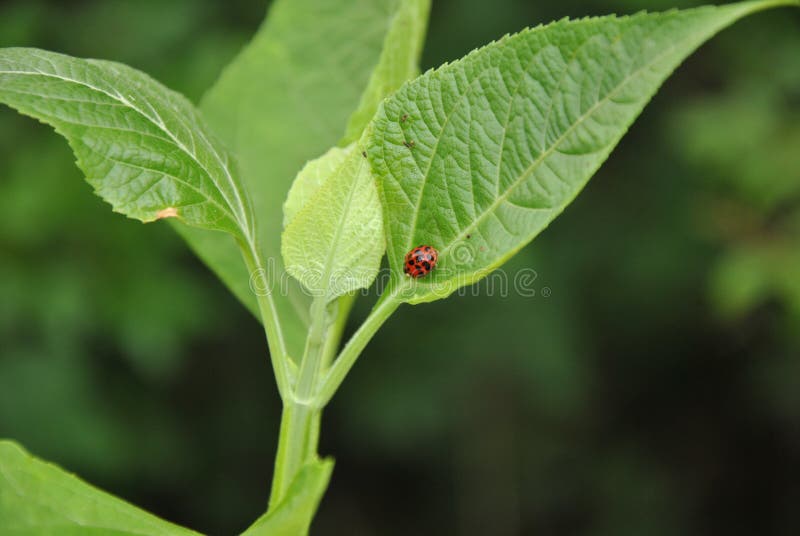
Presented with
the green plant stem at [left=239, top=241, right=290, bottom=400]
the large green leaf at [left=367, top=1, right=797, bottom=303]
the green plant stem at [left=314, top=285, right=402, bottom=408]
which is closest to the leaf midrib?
the large green leaf at [left=367, top=1, right=797, bottom=303]

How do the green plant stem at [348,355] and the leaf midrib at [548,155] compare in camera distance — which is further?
the green plant stem at [348,355]

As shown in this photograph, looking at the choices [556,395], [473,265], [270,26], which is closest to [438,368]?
[556,395]

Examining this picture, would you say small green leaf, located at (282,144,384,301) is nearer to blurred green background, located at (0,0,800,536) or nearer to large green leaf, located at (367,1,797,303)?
large green leaf, located at (367,1,797,303)

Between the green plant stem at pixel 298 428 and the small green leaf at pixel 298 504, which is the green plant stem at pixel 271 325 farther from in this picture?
the small green leaf at pixel 298 504

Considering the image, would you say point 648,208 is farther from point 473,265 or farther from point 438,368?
point 473,265

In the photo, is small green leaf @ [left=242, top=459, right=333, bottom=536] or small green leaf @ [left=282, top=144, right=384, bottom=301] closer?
small green leaf @ [left=242, top=459, right=333, bottom=536]

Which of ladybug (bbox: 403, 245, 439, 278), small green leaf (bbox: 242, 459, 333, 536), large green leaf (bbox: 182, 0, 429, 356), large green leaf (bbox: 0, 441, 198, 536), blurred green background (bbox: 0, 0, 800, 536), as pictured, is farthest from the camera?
blurred green background (bbox: 0, 0, 800, 536)

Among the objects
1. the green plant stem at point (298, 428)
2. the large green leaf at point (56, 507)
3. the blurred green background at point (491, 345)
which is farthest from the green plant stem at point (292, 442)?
the blurred green background at point (491, 345)
